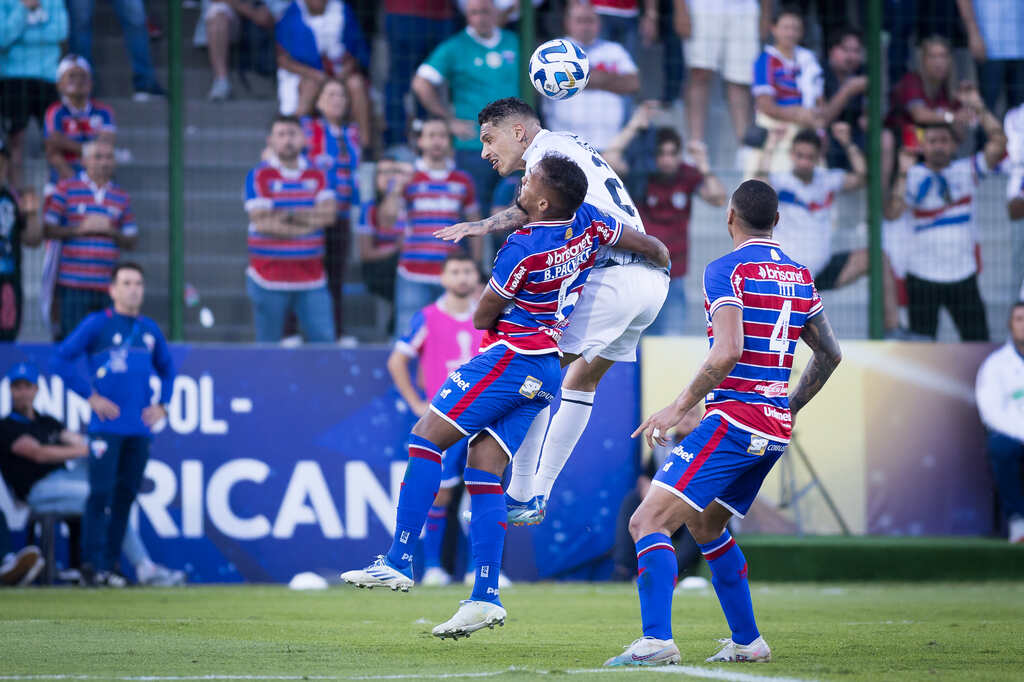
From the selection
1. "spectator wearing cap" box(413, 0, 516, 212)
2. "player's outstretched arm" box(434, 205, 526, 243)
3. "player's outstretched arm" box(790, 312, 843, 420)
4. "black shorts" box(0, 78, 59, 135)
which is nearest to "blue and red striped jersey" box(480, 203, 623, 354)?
"player's outstretched arm" box(434, 205, 526, 243)

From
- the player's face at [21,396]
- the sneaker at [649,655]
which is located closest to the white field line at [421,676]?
the sneaker at [649,655]

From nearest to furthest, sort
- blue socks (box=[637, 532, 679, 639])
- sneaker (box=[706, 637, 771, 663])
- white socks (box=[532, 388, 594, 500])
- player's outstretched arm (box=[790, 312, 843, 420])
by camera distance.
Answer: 1. blue socks (box=[637, 532, 679, 639])
2. sneaker (box=[706, 637, 771, 663])
3. player's outstretched arm (box=[790, 312, 843, 420])
4. white socks (box=[532, 388, 594, 500])

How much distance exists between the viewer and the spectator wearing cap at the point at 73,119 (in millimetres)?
12703

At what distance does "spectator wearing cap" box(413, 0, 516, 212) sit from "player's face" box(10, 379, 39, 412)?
14.0ft

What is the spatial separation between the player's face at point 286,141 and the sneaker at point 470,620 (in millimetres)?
7353

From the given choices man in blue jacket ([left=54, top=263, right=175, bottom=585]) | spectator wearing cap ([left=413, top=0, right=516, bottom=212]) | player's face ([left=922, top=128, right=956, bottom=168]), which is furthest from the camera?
player's face ([left=922, top=128, right=956, bottom=168])

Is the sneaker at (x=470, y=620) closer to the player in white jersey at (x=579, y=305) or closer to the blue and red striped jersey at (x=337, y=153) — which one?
the player in white jersey at (x=579, y=305)

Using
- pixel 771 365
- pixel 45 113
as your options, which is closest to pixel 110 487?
pixel 45 113

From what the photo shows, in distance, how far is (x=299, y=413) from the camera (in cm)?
1265

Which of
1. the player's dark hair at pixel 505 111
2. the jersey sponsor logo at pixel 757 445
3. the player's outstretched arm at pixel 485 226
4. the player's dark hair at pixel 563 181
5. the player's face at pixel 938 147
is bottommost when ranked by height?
the jersey sponsor logo at pixel 757 445

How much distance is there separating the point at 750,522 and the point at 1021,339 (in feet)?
9.59

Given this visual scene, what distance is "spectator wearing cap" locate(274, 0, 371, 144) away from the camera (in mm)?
13109

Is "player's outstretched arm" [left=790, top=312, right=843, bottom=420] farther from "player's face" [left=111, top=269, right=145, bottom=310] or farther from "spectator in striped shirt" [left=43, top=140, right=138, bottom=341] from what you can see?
"spectator in striped shirt" [left=43, top=140, right=138, bottom=341]

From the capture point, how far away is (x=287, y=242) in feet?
42.4
